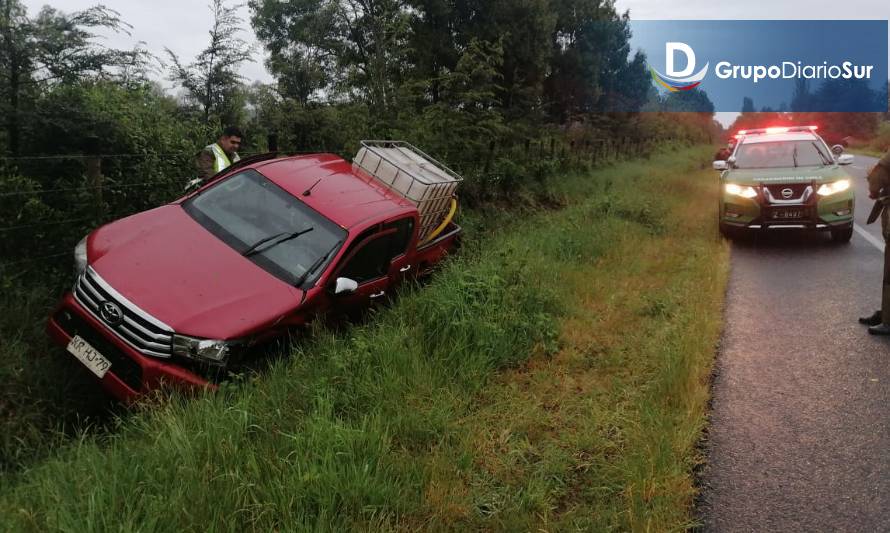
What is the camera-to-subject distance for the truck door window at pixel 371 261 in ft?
16.8

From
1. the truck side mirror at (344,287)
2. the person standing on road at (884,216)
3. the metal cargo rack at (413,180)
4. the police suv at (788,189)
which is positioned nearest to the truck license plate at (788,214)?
the police suv at (788,189)

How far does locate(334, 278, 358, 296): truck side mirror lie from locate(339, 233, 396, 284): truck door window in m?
0.28

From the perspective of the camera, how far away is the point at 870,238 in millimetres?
9891

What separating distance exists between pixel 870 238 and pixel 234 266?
1028 cm

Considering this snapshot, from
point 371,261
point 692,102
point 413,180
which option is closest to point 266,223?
point 371,261

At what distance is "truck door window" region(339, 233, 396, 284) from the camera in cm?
512

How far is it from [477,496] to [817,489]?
188 centimetres

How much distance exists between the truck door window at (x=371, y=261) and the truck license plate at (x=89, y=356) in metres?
1.82

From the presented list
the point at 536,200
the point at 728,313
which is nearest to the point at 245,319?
the point at 728,313

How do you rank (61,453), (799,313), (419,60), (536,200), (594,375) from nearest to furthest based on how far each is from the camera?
(61,453)
(594,375)
(799,313)
(536,200)
(419,60)

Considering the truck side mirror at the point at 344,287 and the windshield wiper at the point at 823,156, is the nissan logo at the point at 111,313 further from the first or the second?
the windshield wiper at the point at 823,156

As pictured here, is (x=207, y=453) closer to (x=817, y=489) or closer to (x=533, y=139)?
(x=817, y=489)

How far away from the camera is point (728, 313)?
21.3 feet

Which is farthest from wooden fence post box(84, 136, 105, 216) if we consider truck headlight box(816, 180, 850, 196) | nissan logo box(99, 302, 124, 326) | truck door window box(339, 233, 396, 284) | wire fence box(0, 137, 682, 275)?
truck headlight box(816, 180, 850, 196)
